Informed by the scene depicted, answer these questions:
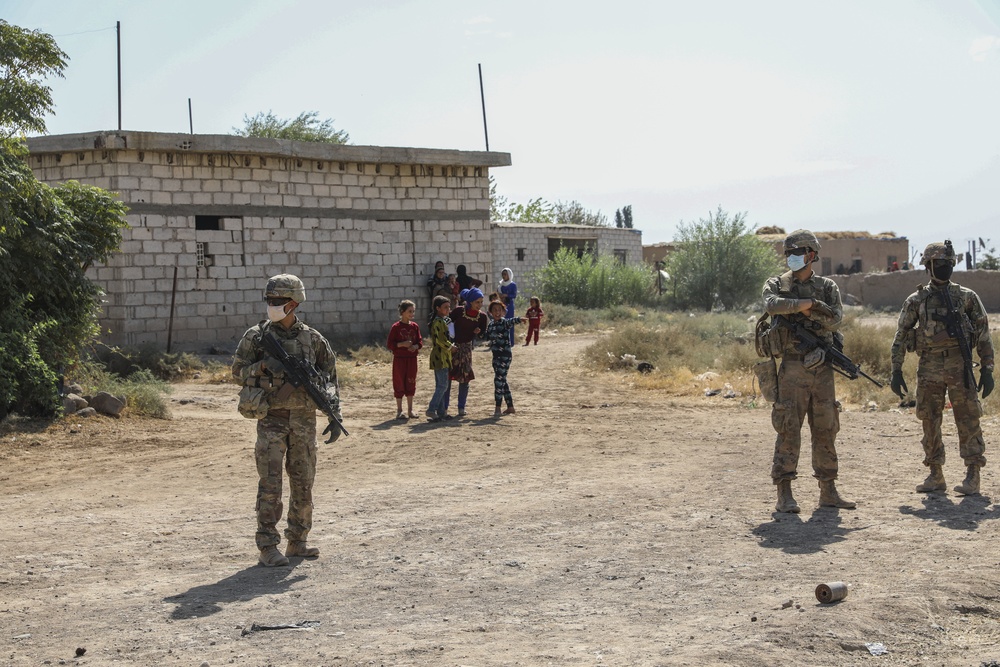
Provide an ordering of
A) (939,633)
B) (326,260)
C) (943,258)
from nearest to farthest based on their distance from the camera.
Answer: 1. (939,633)
2. (943,258)
3. (326,260)

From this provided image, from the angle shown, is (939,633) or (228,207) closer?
(939,633)

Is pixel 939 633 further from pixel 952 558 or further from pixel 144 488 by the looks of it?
pixel 144 488

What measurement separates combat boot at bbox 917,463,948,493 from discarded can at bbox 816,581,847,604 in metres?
3.07

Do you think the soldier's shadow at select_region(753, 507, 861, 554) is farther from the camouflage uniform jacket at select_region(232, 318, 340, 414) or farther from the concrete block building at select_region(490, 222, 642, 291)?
the concrete block building at select_region(490, 222, 642, 291)

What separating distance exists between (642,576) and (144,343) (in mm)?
13428

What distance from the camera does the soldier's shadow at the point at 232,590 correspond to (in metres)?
5.26

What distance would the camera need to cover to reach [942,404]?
774 centimetres

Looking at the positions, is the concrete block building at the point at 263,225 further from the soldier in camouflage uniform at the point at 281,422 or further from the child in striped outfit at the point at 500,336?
the soldier in camouflage uniform at the point at 281,422

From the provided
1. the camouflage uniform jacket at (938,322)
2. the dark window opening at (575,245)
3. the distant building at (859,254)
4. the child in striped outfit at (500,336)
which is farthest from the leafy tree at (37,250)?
the distant building at (859,254)

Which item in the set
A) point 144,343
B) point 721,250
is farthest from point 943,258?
point 721,250

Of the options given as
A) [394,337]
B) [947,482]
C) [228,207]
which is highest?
[228,207]

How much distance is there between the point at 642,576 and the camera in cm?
569

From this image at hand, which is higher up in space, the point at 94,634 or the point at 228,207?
the point at 228,207

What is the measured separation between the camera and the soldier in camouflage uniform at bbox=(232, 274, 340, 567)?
6070 mm
